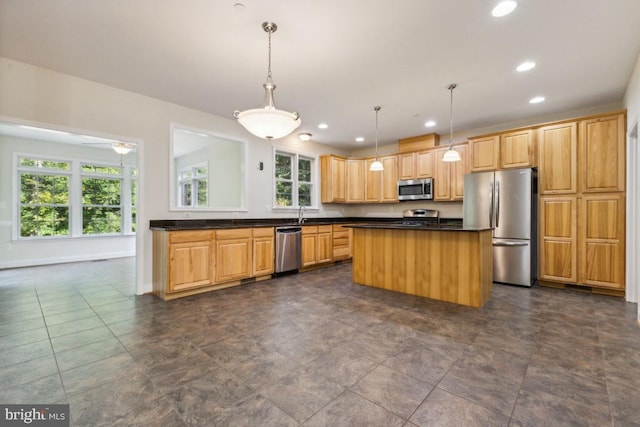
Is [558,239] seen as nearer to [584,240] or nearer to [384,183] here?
[584,240]

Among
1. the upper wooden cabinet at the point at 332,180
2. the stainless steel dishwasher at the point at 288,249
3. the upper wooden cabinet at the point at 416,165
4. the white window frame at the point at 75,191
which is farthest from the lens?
the upper wooden cabinet at the point at 332,180

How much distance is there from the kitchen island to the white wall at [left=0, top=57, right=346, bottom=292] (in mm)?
2401

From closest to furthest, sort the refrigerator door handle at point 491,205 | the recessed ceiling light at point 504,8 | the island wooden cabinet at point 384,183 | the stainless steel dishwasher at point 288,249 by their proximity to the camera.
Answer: the recessed ceiling light at point 504,8 < the refrigerator door handle at point 491,205 < the stainless steel dishwasher at point 288,249 < the island wooden cabinet at point 384,183

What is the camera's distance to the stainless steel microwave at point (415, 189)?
559 cm

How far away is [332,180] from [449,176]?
249cm

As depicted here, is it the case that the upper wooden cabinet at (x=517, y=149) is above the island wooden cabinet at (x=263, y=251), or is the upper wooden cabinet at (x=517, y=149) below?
above

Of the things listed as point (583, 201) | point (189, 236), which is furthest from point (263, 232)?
point (583, 201)

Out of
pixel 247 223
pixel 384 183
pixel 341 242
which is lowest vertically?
pixel 341 242

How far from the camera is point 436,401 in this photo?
1.61 metres

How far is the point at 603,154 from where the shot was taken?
3.74 meters

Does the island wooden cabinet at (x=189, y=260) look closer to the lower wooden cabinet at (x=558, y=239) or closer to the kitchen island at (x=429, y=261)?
the kitchen island at (x=429, y=261)

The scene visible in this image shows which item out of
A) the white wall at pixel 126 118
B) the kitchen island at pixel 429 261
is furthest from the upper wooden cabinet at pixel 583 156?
the white wall at pixel 126 118

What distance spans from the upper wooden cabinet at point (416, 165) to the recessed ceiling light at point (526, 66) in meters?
2.51

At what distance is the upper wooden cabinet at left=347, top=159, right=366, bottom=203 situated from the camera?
668 centimetres
